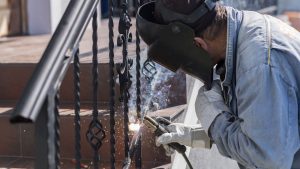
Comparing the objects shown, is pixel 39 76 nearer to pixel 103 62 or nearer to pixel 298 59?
pixel 298 59

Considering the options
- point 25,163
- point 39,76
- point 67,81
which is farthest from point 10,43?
point 39,76

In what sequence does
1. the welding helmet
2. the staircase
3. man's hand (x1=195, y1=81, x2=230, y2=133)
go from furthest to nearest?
the staircase, man's hand (x1=195, y1=81, x2=230, y2=133), the welding helmet

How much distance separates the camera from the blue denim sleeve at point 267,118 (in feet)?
7.61

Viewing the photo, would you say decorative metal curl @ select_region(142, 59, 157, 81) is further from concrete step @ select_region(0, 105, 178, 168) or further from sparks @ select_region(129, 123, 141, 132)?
sparks @ select_region(129, 123, 141, 132)

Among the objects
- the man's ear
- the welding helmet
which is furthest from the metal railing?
the man's ear

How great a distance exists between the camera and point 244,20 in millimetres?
2576

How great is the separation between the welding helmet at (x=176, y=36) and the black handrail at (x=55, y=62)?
29 centimetres

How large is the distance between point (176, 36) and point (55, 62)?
2.04 feet

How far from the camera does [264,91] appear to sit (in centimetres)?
231

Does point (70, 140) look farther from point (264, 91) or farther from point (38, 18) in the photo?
point (38, 18)

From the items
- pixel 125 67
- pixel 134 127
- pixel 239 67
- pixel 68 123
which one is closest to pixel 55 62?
pixel 239 67

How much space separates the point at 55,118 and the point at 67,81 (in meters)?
2.54

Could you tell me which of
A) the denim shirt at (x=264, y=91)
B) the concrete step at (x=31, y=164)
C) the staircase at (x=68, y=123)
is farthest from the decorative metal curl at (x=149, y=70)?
the denim shirt at (x=264, y=91)

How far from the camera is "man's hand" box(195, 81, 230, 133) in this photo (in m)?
2.69
